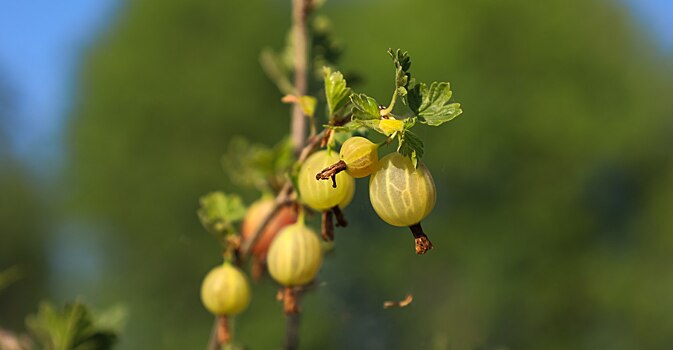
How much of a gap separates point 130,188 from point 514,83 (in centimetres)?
489

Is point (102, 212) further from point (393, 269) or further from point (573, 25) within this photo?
point (573, 25)

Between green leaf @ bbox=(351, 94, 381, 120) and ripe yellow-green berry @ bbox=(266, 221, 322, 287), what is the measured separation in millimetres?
207

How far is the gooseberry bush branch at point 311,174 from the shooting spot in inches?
19.4

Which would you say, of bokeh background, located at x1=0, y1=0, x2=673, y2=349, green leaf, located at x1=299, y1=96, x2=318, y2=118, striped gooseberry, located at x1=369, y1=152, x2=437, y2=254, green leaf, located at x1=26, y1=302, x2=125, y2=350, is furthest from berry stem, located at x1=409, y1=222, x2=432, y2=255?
bokeh background, located at x1=0, y1=0, x2=673, y2=349

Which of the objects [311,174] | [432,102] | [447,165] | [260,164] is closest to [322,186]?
[311,174]

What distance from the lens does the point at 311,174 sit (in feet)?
1.94

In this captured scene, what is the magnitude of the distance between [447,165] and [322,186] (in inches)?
320

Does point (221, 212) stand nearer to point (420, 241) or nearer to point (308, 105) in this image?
point (308, 105)

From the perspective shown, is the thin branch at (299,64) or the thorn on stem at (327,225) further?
the thin branch at (299,64)

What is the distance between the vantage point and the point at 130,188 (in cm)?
983

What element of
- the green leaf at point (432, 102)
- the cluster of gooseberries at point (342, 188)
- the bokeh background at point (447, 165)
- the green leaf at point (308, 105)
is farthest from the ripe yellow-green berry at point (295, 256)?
the bokeh background at point (447, 165)

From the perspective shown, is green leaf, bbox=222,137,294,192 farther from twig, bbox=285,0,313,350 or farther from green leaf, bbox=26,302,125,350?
green leaf, bbox=26,302,125,350

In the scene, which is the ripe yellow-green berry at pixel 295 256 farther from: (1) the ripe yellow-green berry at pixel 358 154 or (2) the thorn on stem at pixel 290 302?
(1) the ripe yellow-green berry at pixel 358 154

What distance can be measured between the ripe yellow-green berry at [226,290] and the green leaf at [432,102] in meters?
0.30
